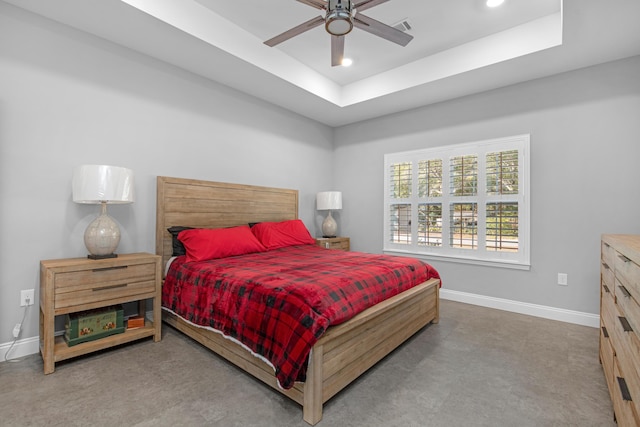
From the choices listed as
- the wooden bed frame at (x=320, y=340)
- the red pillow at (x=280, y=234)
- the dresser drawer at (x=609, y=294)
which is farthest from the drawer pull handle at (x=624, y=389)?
the red pillow at (x=280, y=234)

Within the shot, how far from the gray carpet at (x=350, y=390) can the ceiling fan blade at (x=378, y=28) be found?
8.09 ft

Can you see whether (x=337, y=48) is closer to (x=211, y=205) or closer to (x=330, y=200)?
(x=211, y=205)

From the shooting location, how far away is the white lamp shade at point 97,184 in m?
2.33

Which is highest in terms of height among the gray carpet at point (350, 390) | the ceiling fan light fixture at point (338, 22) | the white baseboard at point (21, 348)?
the ceiling fan light fixture at point (338, 22)

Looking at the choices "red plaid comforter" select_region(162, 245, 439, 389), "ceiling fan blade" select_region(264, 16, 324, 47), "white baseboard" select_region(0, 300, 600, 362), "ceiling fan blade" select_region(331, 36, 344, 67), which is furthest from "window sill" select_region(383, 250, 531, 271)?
"ceiling fan blade" select_region(264, 16, 324, 47)

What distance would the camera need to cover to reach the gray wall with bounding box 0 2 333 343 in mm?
2365

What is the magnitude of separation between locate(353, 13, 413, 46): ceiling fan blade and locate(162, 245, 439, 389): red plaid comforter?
1.80m

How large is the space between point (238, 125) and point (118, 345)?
105 inches

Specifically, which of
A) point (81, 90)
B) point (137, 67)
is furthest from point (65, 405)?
point (137, 67)

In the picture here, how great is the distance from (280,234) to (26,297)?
7.55 feet

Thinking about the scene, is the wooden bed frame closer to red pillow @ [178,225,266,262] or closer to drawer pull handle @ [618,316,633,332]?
red pillow @ [178,225,266,262]

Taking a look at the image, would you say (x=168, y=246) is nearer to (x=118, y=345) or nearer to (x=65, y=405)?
(x=118, y=345)

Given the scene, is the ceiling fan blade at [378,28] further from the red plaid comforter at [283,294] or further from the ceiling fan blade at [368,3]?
the red plaid comforter at [283,294]

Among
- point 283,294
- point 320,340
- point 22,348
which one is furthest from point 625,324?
point 22,348
